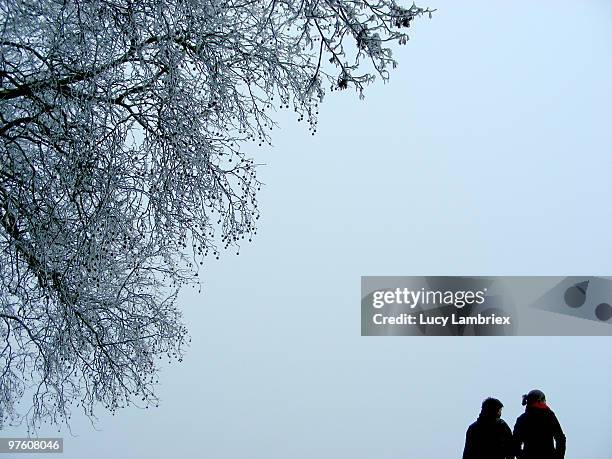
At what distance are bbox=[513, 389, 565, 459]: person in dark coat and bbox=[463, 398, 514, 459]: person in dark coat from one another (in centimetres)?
10

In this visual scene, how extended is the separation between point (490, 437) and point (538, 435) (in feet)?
0.91

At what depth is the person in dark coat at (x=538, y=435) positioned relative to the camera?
198 inches

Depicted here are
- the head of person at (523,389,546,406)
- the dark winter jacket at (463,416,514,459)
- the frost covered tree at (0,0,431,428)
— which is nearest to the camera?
the frost covered tree at (0,0,431,428)

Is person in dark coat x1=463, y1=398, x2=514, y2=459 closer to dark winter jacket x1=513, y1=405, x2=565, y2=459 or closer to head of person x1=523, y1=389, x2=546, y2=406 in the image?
dark winter jacket x1=513, y1=405, x2=565, y2=459

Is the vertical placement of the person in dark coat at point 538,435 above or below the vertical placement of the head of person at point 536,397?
below

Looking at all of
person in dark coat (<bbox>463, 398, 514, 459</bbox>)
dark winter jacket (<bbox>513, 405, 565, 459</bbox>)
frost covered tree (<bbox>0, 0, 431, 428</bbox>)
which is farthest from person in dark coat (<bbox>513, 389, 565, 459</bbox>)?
frost covered tree (<bbox>0, 0, 431, 428</bbox>)

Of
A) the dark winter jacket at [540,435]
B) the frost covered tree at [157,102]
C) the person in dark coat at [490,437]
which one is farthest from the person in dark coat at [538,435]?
the frost covered tree at [157,102]

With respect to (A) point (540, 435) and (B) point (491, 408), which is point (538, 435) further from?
(B) point (491, 408)

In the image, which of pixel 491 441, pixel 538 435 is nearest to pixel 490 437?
pixel 491 441

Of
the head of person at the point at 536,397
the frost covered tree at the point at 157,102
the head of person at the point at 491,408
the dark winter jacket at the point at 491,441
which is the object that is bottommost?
the dark winter jacket at the point at 491,441

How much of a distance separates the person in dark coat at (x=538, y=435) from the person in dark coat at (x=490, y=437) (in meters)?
0.10

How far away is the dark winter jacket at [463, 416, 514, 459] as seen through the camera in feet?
16.2

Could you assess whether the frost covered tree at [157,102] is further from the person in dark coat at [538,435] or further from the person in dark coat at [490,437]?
the person in dark coat at [538,435]

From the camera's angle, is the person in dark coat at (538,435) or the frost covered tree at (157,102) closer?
the frost covered tree at (157,102)
